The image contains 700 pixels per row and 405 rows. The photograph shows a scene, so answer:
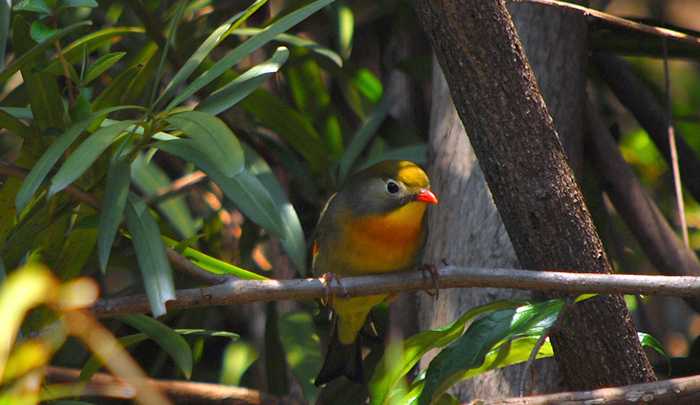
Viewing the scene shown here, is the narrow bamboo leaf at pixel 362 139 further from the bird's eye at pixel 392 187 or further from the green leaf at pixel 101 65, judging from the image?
the green leaf at pixel 101 65

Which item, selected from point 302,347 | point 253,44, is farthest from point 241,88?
point 302,347

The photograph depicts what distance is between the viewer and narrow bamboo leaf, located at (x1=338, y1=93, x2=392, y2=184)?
423 cm

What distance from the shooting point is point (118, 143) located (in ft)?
8.50

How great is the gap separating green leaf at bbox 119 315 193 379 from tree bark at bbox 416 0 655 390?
0.88 m

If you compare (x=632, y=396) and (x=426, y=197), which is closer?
(x=632, y=396)

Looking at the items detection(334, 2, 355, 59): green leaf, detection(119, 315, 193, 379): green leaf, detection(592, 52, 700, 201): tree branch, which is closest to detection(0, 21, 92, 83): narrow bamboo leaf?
detection(119, 315, 193, 379): green leaf

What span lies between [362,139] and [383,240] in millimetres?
911

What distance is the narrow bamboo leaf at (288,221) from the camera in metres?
2.89

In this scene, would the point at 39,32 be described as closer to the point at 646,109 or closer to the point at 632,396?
the point at 632,396

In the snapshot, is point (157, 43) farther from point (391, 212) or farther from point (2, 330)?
point (2, 330)

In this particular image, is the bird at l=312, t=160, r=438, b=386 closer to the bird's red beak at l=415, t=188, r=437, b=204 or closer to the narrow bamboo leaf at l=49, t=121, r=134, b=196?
the bird's red beak at l=415, t=188, r=437, b=204

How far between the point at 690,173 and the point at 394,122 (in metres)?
1.18

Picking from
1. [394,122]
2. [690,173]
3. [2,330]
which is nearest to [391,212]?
[394,122]

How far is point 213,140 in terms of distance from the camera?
90.1 inches
